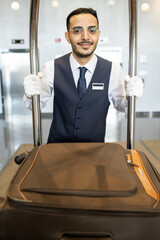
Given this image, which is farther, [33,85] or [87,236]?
[33,85]

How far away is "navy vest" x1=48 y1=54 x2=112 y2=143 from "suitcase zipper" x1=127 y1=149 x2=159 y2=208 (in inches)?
22.7

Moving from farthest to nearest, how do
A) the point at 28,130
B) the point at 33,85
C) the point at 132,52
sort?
the point at 28,130, the point at 33,85, the point at 132,52

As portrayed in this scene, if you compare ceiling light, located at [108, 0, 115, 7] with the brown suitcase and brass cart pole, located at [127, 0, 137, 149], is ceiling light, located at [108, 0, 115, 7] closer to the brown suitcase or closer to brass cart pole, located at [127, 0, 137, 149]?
brass cart pole, located at [127, 0, 137, 149]

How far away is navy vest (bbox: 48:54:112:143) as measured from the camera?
4.29 ft

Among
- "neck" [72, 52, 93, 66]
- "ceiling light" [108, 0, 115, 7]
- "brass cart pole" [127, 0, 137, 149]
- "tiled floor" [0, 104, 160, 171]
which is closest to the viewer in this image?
"brass cart pole" [127, 0, 137, 149]

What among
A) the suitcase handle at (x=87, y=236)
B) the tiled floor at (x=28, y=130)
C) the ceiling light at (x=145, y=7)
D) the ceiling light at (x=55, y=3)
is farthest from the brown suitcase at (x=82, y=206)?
the ceiling light at (x=145, y=7)

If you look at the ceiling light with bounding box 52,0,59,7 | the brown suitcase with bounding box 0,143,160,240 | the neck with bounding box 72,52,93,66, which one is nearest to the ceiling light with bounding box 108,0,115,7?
the ceiling light with bounding box 52,0,59,7

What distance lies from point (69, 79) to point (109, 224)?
0.97 meters

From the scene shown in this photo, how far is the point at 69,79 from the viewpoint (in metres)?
1.34

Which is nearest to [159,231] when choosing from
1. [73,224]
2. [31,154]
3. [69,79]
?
[73,224]

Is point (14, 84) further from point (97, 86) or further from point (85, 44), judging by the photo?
point (85, 44)

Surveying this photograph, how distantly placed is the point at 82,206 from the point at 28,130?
3.86 metres

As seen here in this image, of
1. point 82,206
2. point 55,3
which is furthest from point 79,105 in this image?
point 55,3

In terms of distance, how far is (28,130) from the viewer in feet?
13.9
